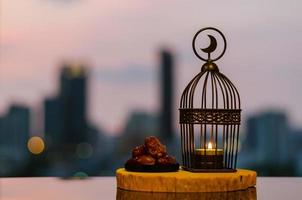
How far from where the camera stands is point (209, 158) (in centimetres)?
151

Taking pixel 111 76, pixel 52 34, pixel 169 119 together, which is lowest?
pixel 169 119

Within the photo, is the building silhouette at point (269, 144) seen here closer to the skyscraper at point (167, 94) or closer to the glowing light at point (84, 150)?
the skyscraper at point (167, 94)

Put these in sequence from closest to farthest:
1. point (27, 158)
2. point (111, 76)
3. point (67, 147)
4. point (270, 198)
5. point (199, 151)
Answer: point (270, 198) → point (199, 151) → point (111, 76) → point (67, 147) → point (27, 158)

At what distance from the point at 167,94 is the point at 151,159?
2.65 meters

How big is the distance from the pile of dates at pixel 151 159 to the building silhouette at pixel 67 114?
2952mm

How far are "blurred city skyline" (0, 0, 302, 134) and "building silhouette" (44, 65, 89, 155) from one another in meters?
0.15

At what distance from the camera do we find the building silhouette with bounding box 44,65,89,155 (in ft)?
→ 15.1

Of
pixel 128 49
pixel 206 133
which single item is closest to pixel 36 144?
pixel 128 49

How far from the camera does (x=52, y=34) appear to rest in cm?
491

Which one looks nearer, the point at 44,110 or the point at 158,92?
the point at 158,92

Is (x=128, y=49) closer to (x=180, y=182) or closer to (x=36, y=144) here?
(x=36, y=144)

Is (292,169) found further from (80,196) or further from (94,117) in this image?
(80,196)

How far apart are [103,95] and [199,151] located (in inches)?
95.8

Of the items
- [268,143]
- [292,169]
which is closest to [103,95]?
[268,143]
